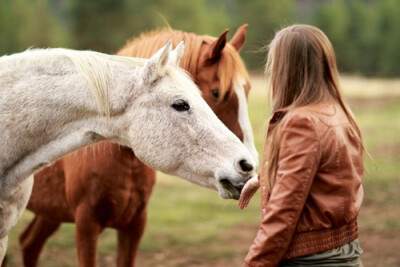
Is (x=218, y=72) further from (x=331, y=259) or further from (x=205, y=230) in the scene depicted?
(x=205, y=230)

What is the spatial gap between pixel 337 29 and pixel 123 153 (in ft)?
185

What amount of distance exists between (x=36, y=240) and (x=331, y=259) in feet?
12.7

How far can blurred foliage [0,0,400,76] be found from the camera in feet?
105

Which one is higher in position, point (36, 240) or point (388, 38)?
point (36, 240)

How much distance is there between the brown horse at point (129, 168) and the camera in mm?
4172

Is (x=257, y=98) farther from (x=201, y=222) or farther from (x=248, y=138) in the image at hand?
(x=248, y=138)

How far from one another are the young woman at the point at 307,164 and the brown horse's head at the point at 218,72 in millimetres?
1453

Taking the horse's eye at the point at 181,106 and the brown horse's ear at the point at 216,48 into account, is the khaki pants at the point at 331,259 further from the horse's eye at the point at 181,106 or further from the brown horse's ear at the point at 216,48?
the brown horse's ear at the point at 216,48

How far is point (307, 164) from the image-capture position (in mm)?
2521

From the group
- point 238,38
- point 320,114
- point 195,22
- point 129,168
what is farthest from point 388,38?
point 320,114

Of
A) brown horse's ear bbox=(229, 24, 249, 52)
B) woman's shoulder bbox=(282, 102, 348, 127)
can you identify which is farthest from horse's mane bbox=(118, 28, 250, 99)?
woman's shoulder bbox=(282, 102, 348, 127)

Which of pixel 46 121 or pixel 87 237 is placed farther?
pixel 87 237

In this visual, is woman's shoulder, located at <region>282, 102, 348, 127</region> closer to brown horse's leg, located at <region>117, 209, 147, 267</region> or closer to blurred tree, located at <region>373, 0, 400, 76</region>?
brown horse's leg, located at <region>117, 209, 147, 267</region>

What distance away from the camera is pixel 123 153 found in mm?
4172
